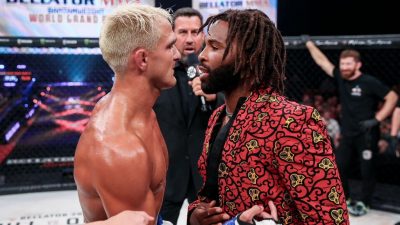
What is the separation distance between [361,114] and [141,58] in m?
2.89

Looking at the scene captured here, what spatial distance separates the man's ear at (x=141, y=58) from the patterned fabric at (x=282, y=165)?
28 cm

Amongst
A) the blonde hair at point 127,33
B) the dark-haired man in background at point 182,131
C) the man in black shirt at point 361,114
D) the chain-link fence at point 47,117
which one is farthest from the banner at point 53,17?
the blonde hair at point 127,33

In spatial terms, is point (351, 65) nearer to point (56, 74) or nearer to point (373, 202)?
point (373, 202)

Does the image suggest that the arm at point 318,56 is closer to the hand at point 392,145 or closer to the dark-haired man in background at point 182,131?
the hand at point 392,145

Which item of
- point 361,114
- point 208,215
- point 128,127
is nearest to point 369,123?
point 361,114

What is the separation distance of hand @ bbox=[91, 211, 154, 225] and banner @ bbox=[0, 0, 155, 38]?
2.60m

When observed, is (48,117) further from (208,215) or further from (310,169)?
(310,169)

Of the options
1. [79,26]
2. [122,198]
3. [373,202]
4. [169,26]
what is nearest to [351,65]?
[373,202]

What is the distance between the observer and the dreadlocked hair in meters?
1.13

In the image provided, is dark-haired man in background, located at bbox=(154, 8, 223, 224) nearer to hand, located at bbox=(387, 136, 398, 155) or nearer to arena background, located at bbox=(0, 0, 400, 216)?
arena background, located at bbox=(0, 0, 400, 216)

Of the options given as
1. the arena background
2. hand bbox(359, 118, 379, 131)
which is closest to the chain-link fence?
the arena background

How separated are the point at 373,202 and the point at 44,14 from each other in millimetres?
A: 3120

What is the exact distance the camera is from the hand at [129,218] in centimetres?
98

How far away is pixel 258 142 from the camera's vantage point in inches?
40.2
